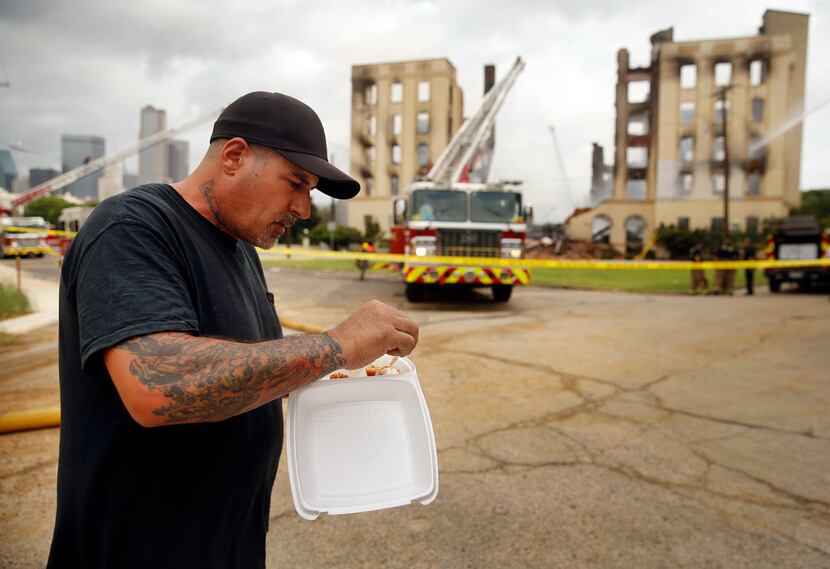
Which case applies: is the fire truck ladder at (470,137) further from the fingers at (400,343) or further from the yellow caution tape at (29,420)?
the fingers at (400,343)

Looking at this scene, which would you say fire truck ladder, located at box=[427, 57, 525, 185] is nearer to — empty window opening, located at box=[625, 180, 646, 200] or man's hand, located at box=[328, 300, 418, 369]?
man's hand, located at box=[328, 300, 418, 369]

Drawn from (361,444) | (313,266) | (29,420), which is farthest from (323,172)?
(313,266)

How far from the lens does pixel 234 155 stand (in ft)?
4.30

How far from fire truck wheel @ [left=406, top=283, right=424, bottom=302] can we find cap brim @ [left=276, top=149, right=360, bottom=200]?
34.0ft

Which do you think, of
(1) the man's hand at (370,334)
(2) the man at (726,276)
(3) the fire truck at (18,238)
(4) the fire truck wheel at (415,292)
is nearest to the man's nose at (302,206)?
(1) the man's hand at (370,334)

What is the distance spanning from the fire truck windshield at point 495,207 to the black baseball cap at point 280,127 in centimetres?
1073

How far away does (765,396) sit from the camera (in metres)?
5.09

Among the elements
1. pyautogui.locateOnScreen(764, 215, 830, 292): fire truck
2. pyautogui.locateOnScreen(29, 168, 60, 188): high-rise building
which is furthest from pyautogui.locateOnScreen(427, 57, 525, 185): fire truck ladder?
pyautogui.locateOnScreen(29, 168, 60, 188): high-rise building

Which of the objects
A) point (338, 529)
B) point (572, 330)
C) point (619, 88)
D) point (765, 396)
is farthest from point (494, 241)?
point (619, 88)

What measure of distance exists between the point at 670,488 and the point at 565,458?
630 mm

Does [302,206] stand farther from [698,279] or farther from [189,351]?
[698,279]

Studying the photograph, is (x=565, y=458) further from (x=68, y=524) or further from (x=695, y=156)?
(x=695, y=156)

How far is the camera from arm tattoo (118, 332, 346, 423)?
102 centimetres

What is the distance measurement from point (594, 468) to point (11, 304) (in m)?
9.24
